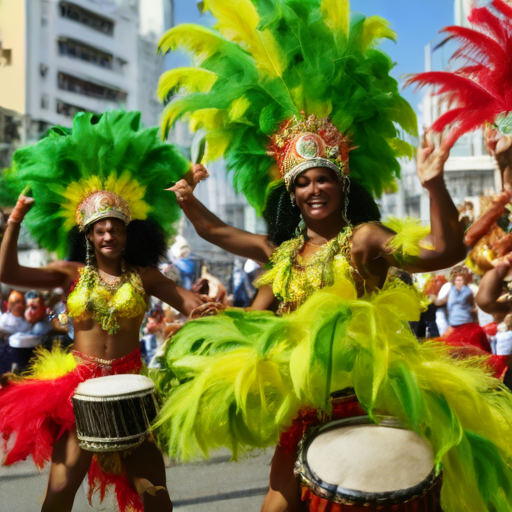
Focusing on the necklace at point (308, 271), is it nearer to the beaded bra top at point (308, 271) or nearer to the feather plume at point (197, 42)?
the beaded bra top at point (308, 271)

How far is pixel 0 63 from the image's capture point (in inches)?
972

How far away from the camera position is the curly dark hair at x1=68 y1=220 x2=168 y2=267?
15.2ft

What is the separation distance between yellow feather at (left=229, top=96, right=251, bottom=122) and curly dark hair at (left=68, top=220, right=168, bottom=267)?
1193 millimetres

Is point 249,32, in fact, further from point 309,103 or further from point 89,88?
point 89,88

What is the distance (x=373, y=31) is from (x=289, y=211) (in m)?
0.99

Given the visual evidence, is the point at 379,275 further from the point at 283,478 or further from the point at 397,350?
the point at 283,478

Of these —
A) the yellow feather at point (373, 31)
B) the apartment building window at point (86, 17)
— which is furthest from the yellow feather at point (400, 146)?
the apartment building window at point (86, 17)

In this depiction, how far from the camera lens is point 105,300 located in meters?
4.27

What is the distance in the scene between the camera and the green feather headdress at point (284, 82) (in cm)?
373

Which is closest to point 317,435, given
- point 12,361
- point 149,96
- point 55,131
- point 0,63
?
point 55,131

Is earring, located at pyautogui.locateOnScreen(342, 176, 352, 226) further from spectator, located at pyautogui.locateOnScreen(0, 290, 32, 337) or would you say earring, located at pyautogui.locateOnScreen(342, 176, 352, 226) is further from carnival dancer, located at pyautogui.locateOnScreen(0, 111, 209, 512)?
spectator, located at pyautogui.locateOnScreen(0, 290, 32, 337)

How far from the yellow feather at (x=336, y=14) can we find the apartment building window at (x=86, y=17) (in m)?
25.3

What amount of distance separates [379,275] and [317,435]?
0.91 m

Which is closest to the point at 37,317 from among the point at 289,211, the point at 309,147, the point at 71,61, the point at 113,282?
the point at 113,282
